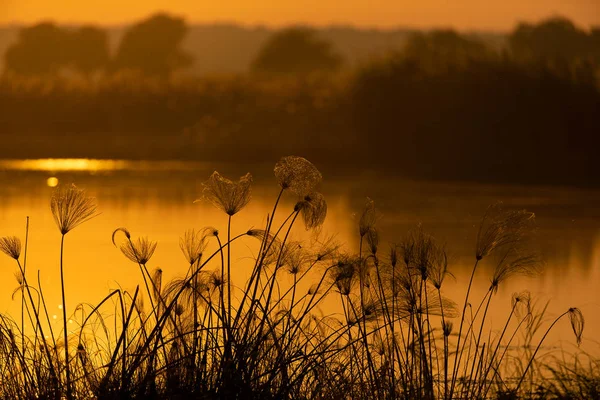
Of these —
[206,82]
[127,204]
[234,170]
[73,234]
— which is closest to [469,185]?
[234,170]

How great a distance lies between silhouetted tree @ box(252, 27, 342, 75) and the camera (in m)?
55.7

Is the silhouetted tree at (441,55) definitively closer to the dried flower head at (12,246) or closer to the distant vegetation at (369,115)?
the distant vegetation at (369,115)

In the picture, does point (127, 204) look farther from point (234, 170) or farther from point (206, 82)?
point (206, 82)

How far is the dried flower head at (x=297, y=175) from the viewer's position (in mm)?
2535

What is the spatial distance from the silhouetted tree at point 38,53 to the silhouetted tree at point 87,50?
0.49 m

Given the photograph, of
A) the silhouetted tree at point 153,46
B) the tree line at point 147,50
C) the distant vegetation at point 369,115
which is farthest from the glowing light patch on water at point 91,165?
the silhouetted tree at point 153,46

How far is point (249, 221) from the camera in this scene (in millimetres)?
7449

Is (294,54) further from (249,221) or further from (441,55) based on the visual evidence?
(249,221)

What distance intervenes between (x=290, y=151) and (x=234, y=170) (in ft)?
8.15

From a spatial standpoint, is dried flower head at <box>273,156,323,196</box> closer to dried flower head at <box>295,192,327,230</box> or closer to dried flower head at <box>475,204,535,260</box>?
dried flower head at <box>295,192,327,230</box>

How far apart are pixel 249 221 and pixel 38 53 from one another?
181 feet

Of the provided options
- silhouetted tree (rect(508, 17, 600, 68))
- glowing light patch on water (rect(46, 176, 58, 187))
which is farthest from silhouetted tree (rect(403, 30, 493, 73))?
silhouetted tree (rect(508, 17, 600, 68))

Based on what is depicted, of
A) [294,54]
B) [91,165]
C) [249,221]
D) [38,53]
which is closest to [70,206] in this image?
[249,221]

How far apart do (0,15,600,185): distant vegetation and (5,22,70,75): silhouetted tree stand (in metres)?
42.6
